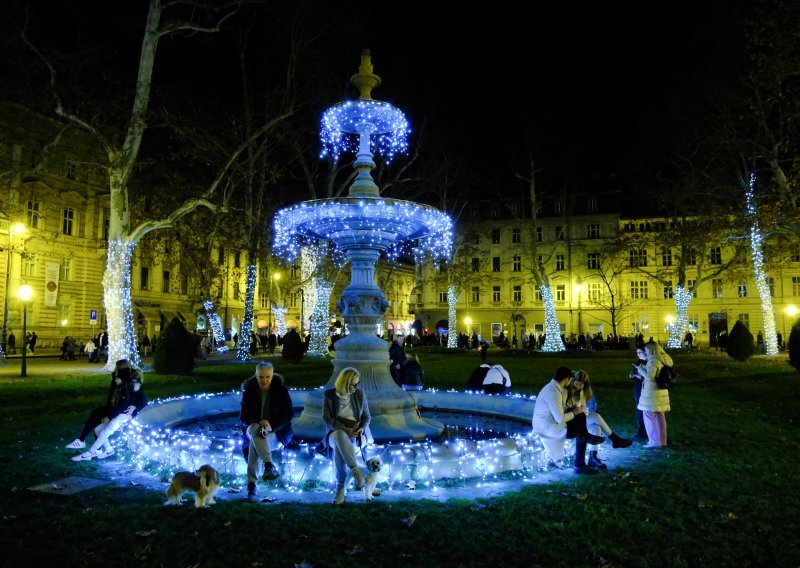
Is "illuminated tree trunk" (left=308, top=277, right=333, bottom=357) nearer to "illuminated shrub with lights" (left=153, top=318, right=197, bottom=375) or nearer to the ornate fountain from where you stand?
"illuminated shrub with lights" (left=153, top=318, right=197, bottom=375)

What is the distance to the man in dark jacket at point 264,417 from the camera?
6.39 m

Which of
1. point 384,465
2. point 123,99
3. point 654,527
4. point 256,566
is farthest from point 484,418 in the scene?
point 123,99

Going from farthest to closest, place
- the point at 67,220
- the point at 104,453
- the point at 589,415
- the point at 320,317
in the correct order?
the point at 67,220 → the point at 320,317 → the point at 589,415 → the point at 104,453

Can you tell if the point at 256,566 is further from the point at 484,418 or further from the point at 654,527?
the point at 484,418

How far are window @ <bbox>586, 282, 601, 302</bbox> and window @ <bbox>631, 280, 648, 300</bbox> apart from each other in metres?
3.39

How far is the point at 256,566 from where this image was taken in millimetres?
4371

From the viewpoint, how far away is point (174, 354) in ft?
62.5

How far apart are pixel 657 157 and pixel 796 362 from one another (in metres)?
18.4

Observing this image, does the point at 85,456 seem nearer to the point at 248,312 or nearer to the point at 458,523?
the point at 458,523

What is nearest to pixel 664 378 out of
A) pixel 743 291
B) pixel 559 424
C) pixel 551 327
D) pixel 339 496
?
pixel 559 424

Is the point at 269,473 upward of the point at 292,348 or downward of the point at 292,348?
downward

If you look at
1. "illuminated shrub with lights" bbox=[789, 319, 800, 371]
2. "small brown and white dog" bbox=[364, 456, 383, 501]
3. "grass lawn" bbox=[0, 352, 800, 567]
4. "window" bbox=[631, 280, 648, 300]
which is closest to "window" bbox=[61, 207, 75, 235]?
"grass lawn" bbox=[0, 352, 800, 567]

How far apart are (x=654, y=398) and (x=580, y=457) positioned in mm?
2054

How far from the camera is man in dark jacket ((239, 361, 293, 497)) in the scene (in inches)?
251
